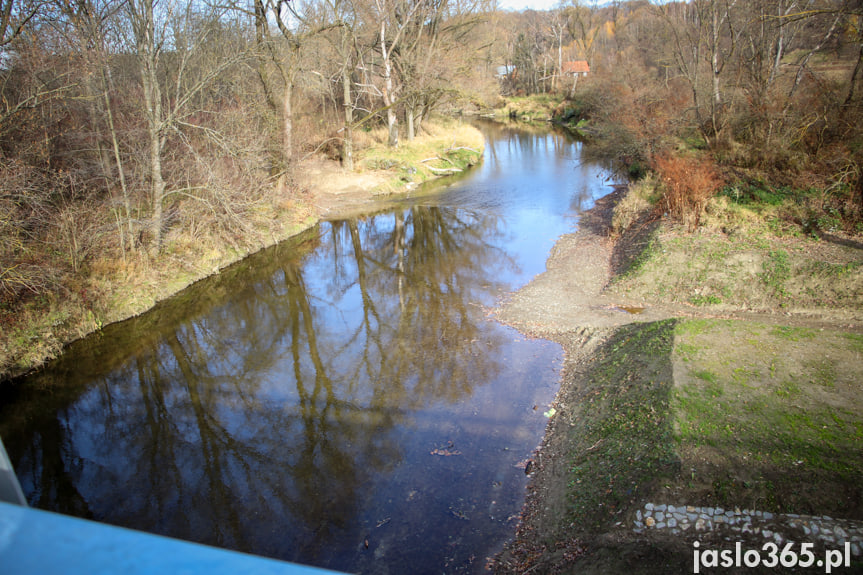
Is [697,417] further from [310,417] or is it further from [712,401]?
[310,417]

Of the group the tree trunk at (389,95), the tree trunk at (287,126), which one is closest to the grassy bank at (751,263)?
the tree trunk at (287,126)

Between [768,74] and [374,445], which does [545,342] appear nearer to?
[374,445]

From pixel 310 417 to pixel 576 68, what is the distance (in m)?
63.3

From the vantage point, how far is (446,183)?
30625 millimetres

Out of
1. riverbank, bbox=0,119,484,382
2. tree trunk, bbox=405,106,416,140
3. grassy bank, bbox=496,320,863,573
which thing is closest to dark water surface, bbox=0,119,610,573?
riverbank, bbox=0,119,484,382

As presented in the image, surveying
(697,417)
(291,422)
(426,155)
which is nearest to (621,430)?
(697,417)

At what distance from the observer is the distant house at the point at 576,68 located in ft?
204

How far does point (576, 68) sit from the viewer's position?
6334 centimetres

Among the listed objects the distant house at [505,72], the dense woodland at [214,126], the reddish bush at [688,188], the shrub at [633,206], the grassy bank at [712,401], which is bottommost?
the grassy bank at [712,401]

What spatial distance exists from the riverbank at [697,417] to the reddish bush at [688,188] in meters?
2.15

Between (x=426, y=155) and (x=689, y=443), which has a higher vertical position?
(x=426, y=155)

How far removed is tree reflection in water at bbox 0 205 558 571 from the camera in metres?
7.62

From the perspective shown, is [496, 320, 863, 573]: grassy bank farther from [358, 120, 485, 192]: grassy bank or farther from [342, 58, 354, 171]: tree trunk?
[342, 58, 354, 171]: tree trunk

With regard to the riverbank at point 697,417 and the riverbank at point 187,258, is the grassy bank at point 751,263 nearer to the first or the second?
the riverbank at point 697,417
